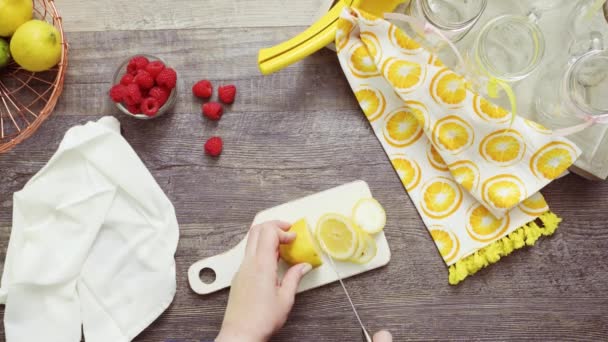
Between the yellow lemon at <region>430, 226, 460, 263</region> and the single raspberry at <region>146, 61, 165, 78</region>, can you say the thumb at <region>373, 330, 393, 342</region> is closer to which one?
the yellow lemon at <region>430, 226, 460, 263</region>

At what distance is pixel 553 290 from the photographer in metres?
0.91

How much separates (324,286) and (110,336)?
0.37 m

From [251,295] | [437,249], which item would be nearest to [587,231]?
[437,249]

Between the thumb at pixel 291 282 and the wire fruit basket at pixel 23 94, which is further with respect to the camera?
the wire fruit basket at pixel 23 94

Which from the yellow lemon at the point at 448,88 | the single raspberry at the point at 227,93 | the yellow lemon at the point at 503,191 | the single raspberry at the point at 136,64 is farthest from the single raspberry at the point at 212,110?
the yellow lemon at the point at 503,191

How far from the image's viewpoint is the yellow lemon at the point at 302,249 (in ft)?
2.71

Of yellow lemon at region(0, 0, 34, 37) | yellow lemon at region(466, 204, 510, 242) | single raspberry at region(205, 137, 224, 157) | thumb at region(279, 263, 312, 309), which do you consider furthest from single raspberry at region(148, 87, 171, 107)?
yellow lemon at region(466, 204, 510, 242)

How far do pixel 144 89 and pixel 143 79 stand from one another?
0.08ft

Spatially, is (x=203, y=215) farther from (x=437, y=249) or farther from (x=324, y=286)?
(x=437, y=249)

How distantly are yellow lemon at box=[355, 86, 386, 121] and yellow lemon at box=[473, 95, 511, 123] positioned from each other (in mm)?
158

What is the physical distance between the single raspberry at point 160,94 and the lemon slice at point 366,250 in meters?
0.40

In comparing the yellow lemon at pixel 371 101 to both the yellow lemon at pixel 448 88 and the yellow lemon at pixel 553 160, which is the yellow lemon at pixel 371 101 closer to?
the yellow lemon at pixel 448 88

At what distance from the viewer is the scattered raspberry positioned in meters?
0.91

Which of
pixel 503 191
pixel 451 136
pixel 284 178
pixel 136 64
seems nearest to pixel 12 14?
pixel 136 64
